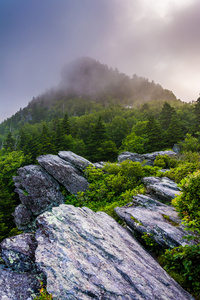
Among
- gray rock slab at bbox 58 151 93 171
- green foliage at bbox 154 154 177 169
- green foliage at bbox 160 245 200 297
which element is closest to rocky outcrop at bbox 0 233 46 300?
green foliage at bbox 160 245 200 297

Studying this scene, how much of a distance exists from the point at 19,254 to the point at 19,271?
44 cm

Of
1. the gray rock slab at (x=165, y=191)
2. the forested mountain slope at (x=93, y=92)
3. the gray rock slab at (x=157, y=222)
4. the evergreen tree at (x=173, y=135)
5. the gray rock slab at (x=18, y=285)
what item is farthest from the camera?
the forested mountain slope at (x=93, y=92)

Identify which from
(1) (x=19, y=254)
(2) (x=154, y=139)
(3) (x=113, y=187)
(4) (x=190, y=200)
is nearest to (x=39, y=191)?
(3) (x=113, y=187)

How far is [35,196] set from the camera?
19562mm

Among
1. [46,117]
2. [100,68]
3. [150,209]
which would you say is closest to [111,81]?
[100,68]

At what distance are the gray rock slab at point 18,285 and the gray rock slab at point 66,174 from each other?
543 inches

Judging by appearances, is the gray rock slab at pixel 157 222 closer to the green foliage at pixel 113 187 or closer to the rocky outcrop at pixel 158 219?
the rocky outcrop at pixel 158 219

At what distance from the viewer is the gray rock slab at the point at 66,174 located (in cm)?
1852

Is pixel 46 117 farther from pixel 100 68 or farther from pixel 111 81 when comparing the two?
pixel 100 68

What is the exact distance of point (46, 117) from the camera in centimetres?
9900

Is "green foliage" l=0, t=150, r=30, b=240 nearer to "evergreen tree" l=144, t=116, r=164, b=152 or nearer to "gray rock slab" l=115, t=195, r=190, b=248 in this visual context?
"gray rock slab" l=115, t=195, r=190, b=248

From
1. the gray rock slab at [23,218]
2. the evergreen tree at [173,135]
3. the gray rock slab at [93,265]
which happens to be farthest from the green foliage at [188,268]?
the evergreen tree at [173,135]

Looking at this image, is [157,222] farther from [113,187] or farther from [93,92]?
[93,92]

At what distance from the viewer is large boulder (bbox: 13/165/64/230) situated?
61.5ft
